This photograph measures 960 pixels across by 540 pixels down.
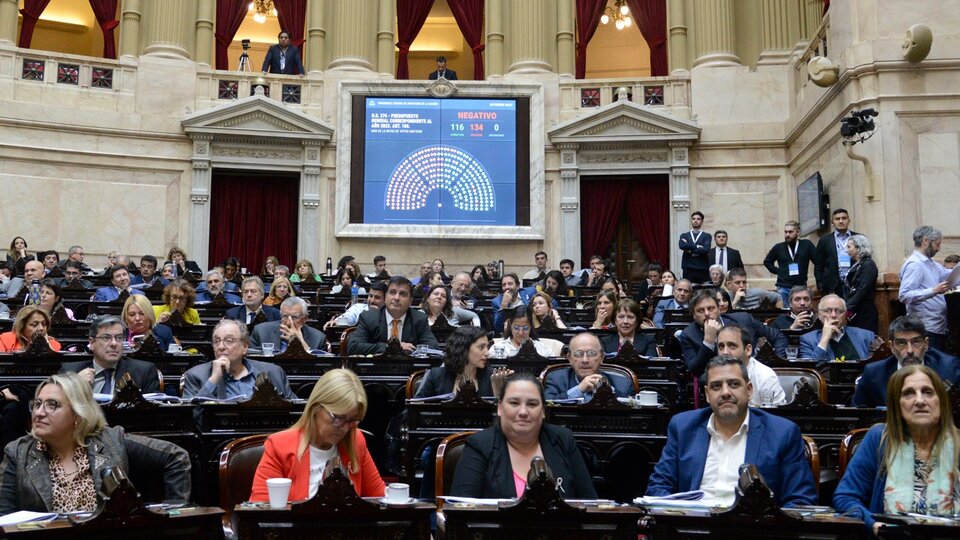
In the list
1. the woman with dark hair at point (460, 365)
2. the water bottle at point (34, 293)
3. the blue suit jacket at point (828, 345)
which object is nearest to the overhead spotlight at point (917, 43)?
the blue suit jacket at point (828, 345)

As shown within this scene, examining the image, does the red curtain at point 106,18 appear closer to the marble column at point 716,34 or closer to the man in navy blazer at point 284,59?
the man in navy blazer at point 284,59

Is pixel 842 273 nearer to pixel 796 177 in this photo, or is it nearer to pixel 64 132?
pixel 796 177

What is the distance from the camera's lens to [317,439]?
127 inches

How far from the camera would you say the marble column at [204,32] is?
15523 mm

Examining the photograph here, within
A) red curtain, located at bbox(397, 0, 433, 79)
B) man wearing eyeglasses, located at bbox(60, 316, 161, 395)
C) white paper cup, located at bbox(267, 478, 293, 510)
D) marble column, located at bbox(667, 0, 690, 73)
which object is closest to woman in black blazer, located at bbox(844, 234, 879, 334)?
man wearing eyeglasses, located at bbox(60, 316, 161, 395)

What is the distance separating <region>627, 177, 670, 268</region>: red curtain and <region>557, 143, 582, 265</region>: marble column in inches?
44.8

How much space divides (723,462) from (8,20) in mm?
14614

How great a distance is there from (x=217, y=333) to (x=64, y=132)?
10547 millimetres

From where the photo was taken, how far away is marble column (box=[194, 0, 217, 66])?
1552 cm

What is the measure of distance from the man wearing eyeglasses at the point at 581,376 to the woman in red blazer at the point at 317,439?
1.89m

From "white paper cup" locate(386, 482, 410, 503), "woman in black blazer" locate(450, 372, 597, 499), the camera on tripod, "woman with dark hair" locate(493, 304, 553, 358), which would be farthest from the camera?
the camera on tripod

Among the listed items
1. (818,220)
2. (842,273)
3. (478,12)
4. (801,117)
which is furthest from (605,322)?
(478,12)

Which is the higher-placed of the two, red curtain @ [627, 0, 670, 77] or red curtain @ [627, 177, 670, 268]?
red curtain @ [627, 0, 670, 77]

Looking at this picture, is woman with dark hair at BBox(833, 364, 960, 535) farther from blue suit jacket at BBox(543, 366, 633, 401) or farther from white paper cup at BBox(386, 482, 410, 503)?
blue suit jacket at BBox(543, 366, 633, 401)
